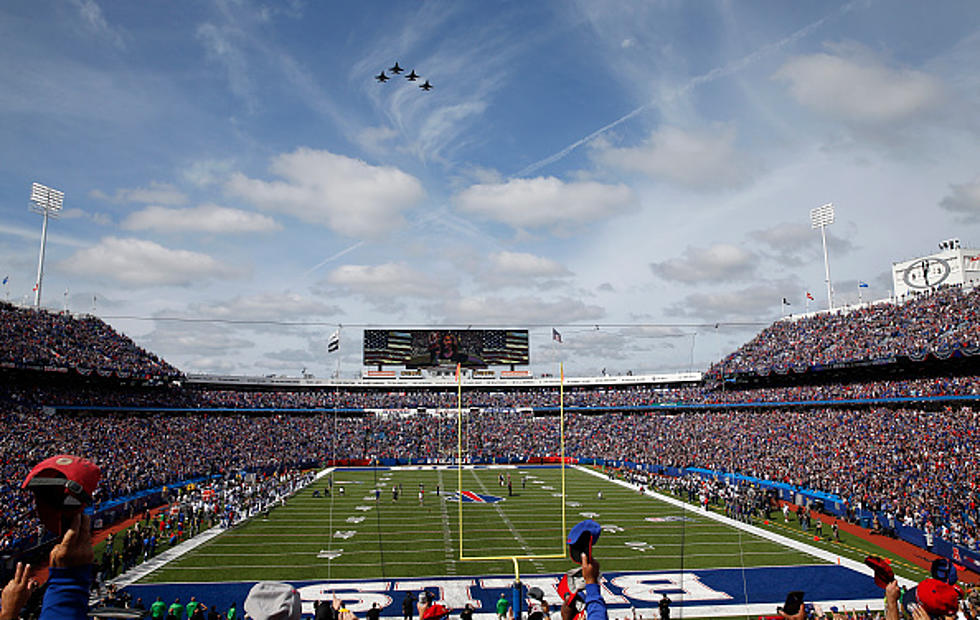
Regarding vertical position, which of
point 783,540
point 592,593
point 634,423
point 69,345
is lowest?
point 783,540

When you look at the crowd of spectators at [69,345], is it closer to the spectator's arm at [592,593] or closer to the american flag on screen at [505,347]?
the american flag on screen at [505,347]

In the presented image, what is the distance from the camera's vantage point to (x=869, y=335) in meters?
40.5

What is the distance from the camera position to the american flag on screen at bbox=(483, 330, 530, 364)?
201 ft

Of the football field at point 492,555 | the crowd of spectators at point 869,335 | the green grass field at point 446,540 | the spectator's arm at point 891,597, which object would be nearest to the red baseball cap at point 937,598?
the spectator's arm at point 891,597

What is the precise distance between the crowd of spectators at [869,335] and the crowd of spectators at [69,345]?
151 ft

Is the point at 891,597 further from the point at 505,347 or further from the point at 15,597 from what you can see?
the point at 505,347

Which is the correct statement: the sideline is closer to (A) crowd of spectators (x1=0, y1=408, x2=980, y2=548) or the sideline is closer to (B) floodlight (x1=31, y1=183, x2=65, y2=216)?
(A) crowd of spectators (x1=0, y1=408, x2=980, y2=548)

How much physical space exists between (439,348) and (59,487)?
5820 cm

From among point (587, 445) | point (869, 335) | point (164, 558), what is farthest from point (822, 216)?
point (164, 558)

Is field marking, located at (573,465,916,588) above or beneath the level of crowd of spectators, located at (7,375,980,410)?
beneath

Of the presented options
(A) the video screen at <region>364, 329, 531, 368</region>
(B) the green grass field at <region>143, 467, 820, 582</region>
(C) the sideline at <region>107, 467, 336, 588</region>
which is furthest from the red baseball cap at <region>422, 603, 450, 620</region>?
(A) the video screen at <region>364, 329, 531, 368</region>

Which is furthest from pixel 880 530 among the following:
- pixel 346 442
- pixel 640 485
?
pixel 346 442

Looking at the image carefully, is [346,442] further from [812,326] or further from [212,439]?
[812,326]

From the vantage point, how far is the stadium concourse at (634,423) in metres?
25.3
